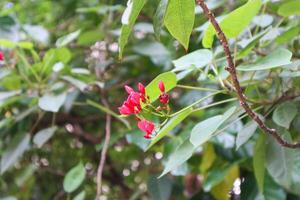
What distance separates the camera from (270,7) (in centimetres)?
119

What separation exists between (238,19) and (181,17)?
0.14 metres

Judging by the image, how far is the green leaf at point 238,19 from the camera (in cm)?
74

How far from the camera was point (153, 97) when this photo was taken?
808 millimetres

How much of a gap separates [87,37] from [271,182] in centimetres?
63

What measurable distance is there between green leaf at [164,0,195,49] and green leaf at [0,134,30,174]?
2.44ft

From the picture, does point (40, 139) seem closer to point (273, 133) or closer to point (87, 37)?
point (87, 37)

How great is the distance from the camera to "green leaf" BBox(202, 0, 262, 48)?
0.74 m

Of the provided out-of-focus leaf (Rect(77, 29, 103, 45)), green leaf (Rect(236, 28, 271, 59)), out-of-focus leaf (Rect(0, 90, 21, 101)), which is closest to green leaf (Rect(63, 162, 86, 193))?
out-of-focus leaf (Rect(0, 90, 21, 101))

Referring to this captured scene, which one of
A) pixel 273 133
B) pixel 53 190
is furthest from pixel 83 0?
pixel 273 133

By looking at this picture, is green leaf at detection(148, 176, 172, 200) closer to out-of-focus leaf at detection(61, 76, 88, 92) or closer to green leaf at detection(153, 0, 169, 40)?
out-of-focus leaf at detection(61, 76, 88, 92)

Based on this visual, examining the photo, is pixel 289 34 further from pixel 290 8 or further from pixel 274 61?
pixel 274 61

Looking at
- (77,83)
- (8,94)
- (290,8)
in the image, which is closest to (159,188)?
(77,83)

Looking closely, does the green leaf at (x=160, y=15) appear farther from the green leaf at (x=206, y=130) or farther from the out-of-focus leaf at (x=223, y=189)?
the out-of-focus leaf at (x=223, y=189)

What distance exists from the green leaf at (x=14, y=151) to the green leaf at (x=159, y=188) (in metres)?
0.34
